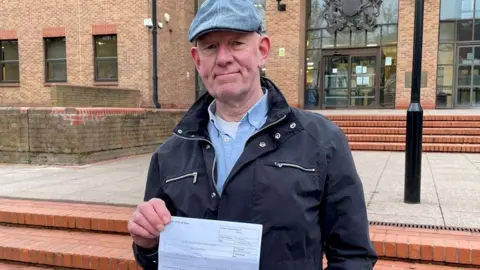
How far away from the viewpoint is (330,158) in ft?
4.84

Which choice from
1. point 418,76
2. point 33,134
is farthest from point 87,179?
point 418,76

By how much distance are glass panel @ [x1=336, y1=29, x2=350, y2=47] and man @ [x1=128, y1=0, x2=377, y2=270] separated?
1772cm

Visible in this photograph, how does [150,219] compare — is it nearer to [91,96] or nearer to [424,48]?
[91,96]

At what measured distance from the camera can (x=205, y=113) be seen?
1705 mm

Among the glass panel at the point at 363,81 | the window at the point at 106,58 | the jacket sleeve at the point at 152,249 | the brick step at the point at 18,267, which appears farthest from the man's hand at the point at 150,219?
the glass panel at the point at 363,81

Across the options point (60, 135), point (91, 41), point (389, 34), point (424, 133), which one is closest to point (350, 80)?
point (389, 34)

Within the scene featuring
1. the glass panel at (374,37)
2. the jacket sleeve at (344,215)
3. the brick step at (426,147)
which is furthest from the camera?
the glass panel at (374,37)

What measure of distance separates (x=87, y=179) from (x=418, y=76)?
16.2ft

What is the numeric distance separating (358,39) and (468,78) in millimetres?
4758

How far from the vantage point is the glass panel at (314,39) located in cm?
1873

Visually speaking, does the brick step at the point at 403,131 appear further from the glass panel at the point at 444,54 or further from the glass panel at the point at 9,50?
the glass panel at the point at 9,50

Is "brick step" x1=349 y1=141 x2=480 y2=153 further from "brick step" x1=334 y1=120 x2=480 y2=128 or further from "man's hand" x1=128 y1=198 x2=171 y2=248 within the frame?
"man's hand" x1=128 y1=198 x2=171 y2=248

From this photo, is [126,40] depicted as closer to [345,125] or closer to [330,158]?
[345,125]

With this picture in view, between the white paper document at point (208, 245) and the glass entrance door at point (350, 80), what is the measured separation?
694 inches
